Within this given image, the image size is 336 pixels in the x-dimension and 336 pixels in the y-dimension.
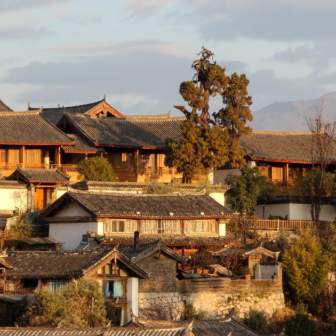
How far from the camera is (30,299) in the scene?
94.3ft

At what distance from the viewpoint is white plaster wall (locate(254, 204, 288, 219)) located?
163ft

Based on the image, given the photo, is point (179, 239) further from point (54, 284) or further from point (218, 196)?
point (54, 284)

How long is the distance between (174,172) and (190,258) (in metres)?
16.1

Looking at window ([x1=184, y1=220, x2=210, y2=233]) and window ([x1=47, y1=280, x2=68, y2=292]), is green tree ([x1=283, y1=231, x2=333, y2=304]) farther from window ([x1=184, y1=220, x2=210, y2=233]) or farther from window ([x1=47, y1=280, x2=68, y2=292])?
window ([x1=47, y1=280, x2=68, y2=292])

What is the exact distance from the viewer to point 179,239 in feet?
130

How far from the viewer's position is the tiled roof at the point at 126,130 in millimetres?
52062

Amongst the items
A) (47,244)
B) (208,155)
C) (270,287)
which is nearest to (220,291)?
(270,287)

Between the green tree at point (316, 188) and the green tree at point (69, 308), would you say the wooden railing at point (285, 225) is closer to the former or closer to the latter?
the green tree at point (316, 188)

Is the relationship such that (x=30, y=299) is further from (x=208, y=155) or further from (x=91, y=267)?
(x=208, y=155)

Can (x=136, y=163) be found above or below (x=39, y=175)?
above

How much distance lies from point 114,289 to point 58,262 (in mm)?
2576

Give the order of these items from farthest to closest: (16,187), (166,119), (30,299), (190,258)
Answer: (166,119) → (16,187) → (190,258) → (30,299)

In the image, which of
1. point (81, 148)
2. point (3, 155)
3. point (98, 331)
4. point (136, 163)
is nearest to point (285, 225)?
point (136, 163)

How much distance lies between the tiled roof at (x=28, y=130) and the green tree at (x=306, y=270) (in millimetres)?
18037
